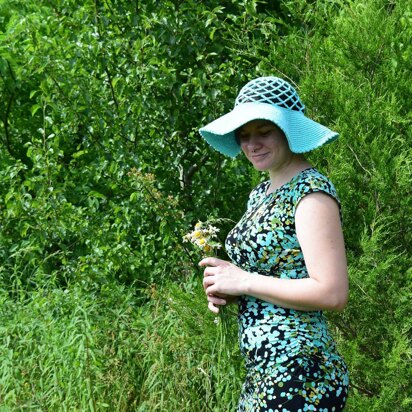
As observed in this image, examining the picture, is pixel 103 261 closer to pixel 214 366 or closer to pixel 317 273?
pixel 214 366

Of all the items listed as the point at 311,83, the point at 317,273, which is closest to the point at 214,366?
the point at 311,83

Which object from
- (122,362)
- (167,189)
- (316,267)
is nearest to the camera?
(316,267)

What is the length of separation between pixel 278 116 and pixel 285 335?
2.01ft

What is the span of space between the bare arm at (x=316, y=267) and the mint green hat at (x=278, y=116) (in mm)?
209

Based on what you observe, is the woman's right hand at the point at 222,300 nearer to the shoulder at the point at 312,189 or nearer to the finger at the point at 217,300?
the finger at the point at 217,300

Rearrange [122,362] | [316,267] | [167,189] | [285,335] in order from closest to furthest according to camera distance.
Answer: [316,267], [285,335], [122,362], [167,189]

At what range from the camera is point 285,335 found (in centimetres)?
244

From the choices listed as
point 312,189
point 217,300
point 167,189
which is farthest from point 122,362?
point 312,189

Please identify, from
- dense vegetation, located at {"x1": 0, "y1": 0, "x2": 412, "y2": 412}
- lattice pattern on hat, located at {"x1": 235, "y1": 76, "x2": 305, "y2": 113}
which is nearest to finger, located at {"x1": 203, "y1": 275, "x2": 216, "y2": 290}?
lattice pattern on hat, located at {"x1": 235, "y1": 76, "x2": 305, "y2": 113}

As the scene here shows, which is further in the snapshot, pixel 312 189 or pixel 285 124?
pixel 285 124

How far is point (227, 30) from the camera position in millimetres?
5309

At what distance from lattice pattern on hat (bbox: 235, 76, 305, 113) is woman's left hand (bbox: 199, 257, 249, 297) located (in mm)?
491

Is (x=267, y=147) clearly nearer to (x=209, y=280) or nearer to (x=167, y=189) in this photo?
(x=209, y=280)

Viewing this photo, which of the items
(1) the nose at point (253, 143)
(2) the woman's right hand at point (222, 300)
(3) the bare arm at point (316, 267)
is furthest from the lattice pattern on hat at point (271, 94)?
(2) the woman's right hand at point (222, 300)
